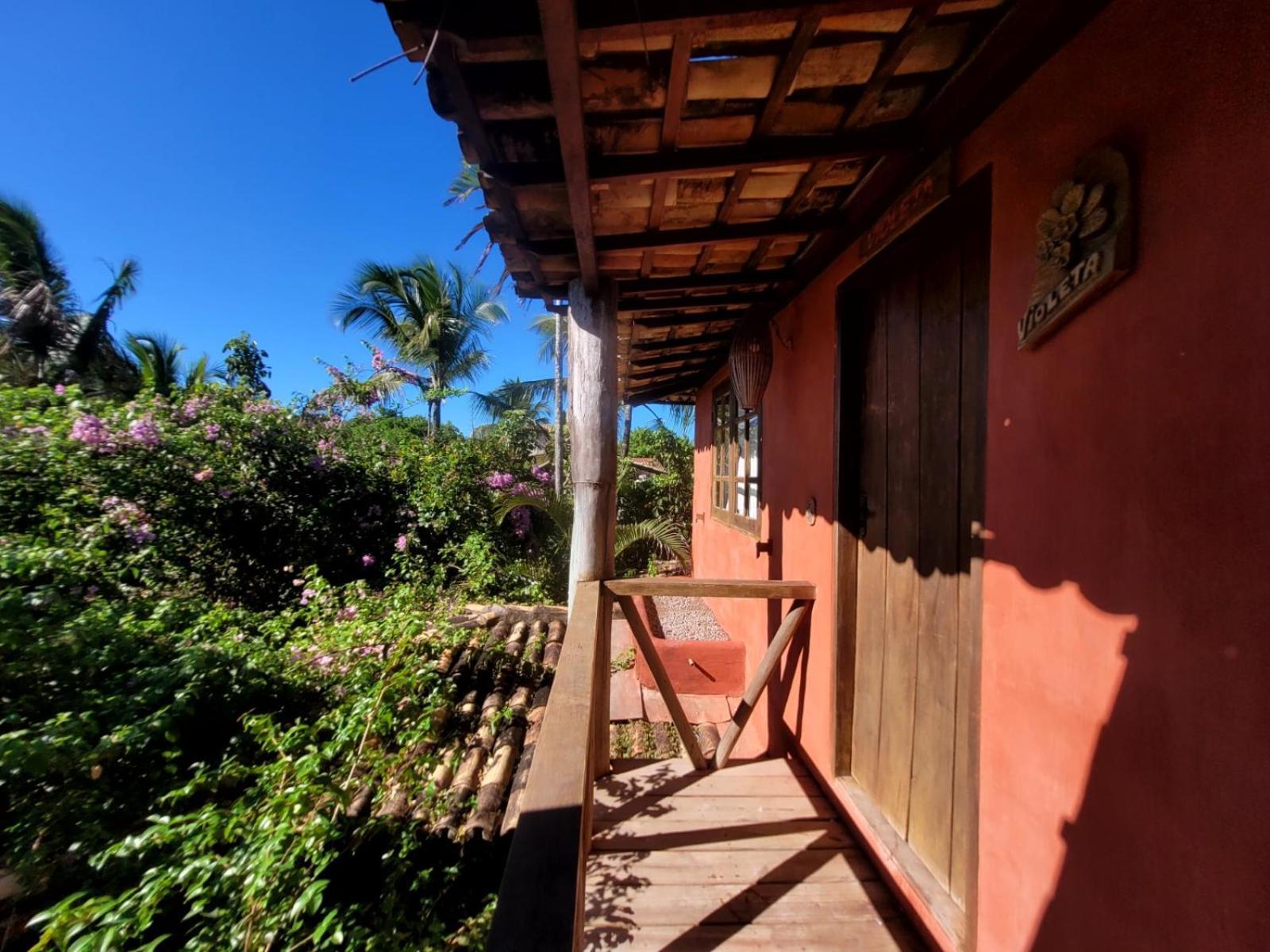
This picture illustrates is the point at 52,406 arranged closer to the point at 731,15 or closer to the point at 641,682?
the point at 641,682

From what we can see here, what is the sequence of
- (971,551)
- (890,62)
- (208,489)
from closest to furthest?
(890,62)
(971,551)
(208,489)

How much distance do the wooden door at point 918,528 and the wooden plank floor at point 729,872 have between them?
27cm

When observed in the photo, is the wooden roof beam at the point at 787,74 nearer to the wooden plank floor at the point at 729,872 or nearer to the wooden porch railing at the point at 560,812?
the wooden porch railing at the point at 560,812

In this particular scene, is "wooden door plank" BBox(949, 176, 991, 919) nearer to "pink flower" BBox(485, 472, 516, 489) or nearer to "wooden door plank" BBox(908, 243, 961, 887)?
"wooden door plank" BBox(908, 243, 961, 887)

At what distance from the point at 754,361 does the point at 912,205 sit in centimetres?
148

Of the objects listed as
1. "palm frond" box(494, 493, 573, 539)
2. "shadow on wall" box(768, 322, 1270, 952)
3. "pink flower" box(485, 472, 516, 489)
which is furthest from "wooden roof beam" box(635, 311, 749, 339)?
"pink flower" box(485, 472, 516, 489)

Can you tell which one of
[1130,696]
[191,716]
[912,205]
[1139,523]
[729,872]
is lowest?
[729,872]

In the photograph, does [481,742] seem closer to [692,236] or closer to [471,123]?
[692,236]

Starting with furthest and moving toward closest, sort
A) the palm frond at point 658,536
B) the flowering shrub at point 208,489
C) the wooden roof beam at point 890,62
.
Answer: the palm frond at point 658,536, the flowering shrub at point 208,489, the wooden roof beam at point 890,62

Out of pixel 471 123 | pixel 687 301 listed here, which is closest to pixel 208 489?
pixel 687 301

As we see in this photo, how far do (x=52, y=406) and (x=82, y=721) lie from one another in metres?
4.61

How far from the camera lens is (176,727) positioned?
95.8 inches

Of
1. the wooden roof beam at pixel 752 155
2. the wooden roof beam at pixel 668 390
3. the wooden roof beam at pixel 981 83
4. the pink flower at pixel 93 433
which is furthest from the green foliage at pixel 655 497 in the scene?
the wooden roof beam at pixel 752 155

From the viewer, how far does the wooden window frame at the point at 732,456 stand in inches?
154
